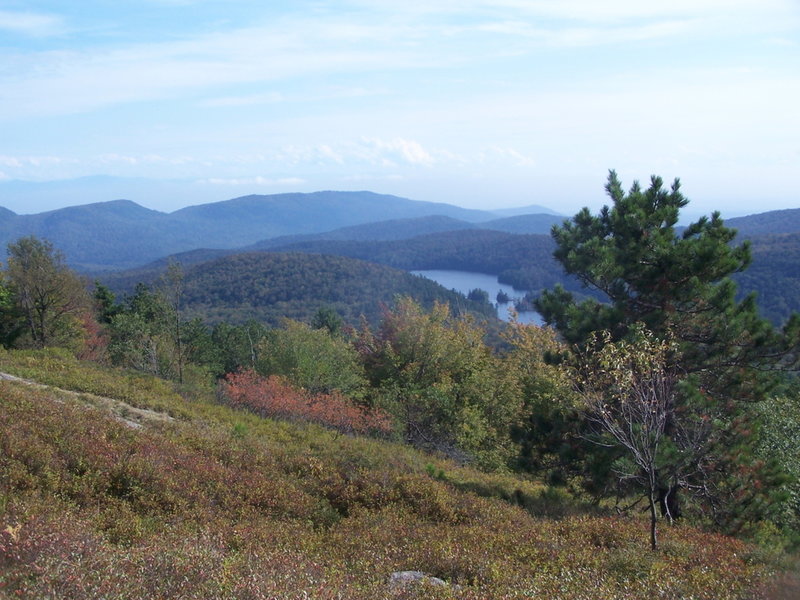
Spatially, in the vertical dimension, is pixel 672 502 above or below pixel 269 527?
below

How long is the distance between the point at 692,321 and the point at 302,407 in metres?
10.7

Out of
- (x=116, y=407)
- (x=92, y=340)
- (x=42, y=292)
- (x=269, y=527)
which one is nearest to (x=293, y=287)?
(x=92, y=340)

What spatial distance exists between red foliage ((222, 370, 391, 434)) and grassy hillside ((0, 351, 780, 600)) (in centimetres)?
442

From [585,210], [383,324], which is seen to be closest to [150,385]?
[585,210]

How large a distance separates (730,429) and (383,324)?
78.1ft

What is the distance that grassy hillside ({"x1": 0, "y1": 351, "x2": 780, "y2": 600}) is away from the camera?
4887mm

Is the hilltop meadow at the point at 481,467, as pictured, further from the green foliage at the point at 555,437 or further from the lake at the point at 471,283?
the lake at the point at 471,283

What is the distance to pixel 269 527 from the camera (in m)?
7.17

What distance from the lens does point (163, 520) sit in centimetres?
685

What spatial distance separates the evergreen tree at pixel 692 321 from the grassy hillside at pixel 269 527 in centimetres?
229

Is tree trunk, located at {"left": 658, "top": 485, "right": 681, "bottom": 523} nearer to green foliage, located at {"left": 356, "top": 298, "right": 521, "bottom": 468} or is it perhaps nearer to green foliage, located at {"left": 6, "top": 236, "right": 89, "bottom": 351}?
green foliage, located at {"left": 356, "top": 298, "right": 521, "bottom": 468}

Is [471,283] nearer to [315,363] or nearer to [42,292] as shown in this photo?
[315,363]

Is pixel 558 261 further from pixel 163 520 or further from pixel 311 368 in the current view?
pixel 311 368

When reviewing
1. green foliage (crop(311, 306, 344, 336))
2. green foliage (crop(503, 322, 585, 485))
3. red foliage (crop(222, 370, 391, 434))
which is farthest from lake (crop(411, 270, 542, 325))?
green foliage (crop(503, 322, 585, 485))
